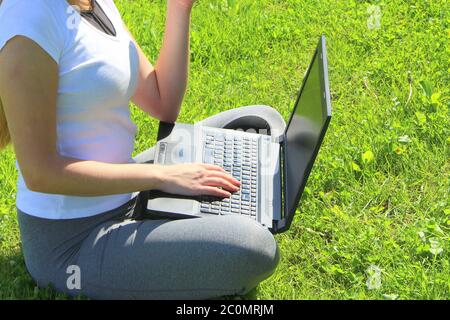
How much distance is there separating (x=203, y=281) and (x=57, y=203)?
1.82 ft

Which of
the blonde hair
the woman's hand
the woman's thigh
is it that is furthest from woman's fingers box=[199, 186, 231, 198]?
the blonde hair

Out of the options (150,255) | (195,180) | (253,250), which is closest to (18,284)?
(150,255)

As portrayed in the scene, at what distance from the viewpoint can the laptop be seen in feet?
8.65

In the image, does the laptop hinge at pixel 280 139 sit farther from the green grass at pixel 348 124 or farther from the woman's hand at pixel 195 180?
the woman's hand at pixel 195 180

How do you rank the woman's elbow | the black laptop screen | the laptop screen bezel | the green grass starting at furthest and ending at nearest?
the green grass
the black laptop screen
the laptop screen bezel
the woman's elbow

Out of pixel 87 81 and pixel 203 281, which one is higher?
pixel 87 81

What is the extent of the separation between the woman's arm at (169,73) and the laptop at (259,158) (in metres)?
0.09

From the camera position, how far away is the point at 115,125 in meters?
2.58

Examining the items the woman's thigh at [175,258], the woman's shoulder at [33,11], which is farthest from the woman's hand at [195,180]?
the woman's shoulder at [33,11]

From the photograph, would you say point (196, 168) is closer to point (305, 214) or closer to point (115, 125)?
point (115, 125)

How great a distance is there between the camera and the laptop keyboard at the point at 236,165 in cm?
271

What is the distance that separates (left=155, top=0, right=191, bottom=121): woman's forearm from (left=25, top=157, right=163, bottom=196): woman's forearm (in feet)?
1.52

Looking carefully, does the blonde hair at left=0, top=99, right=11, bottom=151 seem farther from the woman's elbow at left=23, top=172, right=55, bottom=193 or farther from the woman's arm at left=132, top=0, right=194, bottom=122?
the woman's arm at left=132, top=0, right=194, bottom=122
